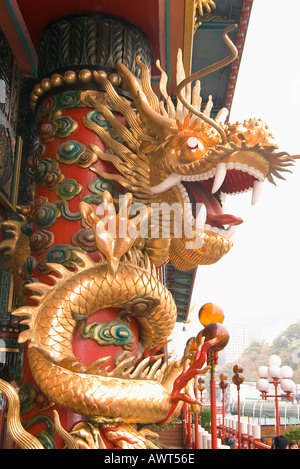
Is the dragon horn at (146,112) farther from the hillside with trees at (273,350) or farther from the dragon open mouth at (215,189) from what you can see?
the hillside with trees at (273,350)

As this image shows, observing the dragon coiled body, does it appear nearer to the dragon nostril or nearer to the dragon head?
the dragon head

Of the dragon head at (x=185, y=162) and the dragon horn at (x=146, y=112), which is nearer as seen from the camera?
the dragon head at (x=185, y=162)

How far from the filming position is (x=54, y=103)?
12.0 ft

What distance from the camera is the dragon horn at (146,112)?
337cm

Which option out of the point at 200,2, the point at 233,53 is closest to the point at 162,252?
the point at 233,53

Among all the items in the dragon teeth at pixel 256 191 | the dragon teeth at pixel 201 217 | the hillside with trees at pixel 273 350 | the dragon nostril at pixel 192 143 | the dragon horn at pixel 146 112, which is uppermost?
the dragon horn at pixel 146 112

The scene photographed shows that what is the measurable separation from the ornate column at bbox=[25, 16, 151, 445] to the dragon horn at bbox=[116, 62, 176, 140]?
144 millimetres

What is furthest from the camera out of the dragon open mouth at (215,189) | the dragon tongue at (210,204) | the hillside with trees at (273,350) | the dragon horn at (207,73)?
the hillside with trees at (273,350)

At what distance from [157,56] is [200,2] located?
0.56 meters

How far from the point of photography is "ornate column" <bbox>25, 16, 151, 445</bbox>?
10.5 ft

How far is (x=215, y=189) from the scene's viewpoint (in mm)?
3176

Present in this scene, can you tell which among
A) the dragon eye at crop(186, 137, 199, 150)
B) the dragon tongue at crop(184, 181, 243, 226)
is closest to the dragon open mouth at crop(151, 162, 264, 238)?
the dragon tongue at crop(184, 181, 243, 226)

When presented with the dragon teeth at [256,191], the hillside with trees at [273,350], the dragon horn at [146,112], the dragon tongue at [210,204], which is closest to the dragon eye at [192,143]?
the dragon horn at [146,112]

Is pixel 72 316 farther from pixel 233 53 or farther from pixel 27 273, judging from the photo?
pixel 233 53
